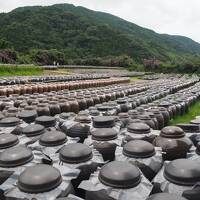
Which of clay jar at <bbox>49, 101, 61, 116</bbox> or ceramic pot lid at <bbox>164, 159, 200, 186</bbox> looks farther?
clay jar at <bbox>49, 101, 61, 116</bbox>

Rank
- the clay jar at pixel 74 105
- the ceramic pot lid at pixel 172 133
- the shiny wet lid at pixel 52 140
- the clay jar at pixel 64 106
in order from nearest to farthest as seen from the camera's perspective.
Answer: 1. the shiny wet lid at pixel 52 140
2. the ceramic pot lid at pixel 172 133
3. the clay jar at pixel 64 106
4. the clay jar at pixel 74 105

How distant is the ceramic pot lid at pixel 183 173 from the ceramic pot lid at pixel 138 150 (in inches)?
20.1

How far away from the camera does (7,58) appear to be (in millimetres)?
42906

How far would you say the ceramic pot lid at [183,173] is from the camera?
10.1 feet

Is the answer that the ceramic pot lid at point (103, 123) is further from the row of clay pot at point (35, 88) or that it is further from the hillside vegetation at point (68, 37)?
the hillside vegetation at point (68, 37)

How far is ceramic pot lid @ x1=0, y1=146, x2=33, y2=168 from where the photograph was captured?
3.55 meters

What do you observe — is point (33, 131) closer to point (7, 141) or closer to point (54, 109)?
point (7, 141)

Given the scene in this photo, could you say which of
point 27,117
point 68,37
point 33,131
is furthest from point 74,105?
point 68,37

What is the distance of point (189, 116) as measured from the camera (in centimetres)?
1038

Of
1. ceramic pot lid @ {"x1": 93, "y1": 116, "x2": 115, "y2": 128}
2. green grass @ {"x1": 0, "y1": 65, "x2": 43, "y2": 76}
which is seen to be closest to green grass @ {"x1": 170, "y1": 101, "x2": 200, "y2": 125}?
ceramic pot lid @ {"x1": 93, "y1": 116, "x2": 115, "y2": 128}

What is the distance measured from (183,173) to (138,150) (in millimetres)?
781

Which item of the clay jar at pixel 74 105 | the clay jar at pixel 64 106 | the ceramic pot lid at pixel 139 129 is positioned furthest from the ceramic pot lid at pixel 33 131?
the clay jar at pixel 74 105

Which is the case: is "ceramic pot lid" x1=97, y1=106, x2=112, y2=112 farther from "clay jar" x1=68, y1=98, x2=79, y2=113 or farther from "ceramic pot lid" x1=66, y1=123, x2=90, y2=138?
"ceramic pot lid" x1=66, y1=123, x2=90, y2=138

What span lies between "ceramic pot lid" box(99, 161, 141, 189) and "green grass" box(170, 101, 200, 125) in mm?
5754
